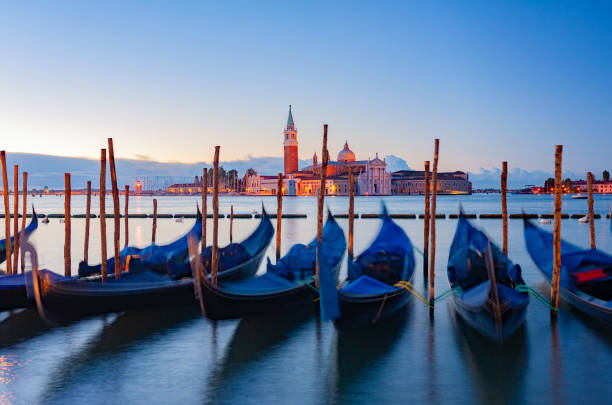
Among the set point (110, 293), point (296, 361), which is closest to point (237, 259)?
point (110, 293)

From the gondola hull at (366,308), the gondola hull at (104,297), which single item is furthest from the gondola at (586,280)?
the gondola hull at (104,297)

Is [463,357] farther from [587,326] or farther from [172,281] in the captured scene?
[172,281]

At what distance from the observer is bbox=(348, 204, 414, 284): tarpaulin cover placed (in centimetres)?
756

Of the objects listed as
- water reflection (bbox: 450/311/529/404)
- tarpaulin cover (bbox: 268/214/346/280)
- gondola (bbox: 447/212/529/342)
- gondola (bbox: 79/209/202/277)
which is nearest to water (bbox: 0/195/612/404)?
water reflection (bbox: 450/311/529/404)

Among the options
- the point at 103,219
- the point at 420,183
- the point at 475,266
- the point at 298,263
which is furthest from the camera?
the point at 420,183

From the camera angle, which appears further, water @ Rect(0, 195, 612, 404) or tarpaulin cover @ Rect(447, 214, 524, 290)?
tarpaulin cover @ Rect(447, 214, 524, 290)

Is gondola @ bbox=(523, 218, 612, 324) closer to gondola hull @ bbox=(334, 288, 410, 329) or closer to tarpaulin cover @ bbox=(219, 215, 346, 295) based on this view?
gondola hull @ bbox=(334, 288, 410, 329)

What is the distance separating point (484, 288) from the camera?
539 cm

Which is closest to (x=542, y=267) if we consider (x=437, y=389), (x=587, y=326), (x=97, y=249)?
(x=587, y=326)

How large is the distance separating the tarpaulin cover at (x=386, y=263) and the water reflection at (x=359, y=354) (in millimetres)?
824

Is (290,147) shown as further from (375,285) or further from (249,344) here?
(249,344)

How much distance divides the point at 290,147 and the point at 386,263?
8731 cm

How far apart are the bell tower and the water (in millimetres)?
87629

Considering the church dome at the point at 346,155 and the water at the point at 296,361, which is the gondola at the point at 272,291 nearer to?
the water at the point at 296,361
